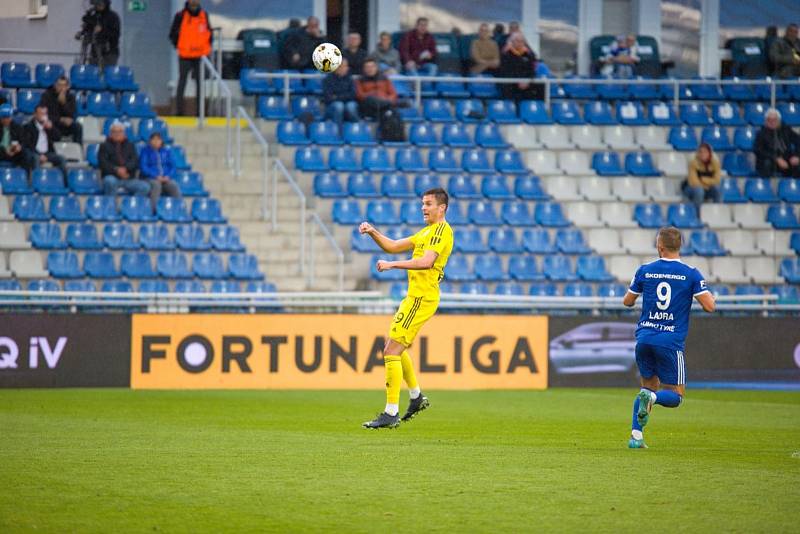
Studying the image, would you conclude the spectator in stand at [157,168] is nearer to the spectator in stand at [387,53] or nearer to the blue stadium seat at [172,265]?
the blue stadium seat at [172,265]

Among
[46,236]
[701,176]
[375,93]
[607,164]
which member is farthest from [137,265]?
[701,176]

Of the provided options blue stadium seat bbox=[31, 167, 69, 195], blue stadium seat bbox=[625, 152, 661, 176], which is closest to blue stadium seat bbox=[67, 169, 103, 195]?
blue stadium seat bbox=[31, 167, 69, 195]

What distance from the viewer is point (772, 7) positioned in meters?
30.0

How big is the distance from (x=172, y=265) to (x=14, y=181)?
3265 millimetres

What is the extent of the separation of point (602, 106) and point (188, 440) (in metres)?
17.0

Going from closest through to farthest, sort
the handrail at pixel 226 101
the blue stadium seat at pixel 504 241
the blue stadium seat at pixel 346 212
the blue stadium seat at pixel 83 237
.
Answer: the blue stadium seat at pixel 83 237 → the blue stadium seat at pixel 346 212 → the blue stadium seat at pixel 504 241 → the handrail at pixel 226 101

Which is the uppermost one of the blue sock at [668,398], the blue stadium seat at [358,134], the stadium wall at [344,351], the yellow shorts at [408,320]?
the blue stadium seat at [358,134]

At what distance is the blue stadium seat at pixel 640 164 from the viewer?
957 inches

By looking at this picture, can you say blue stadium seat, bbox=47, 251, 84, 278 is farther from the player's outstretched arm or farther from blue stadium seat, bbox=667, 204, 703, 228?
blue stadium seat, bbox=667, 204, 703, 228

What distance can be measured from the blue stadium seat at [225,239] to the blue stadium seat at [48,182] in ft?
8.43

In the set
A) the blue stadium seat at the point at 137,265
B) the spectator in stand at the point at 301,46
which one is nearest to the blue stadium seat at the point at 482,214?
the spectator in stand at the point at 301,46

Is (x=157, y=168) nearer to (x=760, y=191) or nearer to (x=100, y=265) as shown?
(x=100, y=265)

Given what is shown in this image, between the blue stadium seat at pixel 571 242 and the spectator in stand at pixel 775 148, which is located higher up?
the spectator in stand at pixel 775 148

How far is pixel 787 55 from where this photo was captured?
26.9m
